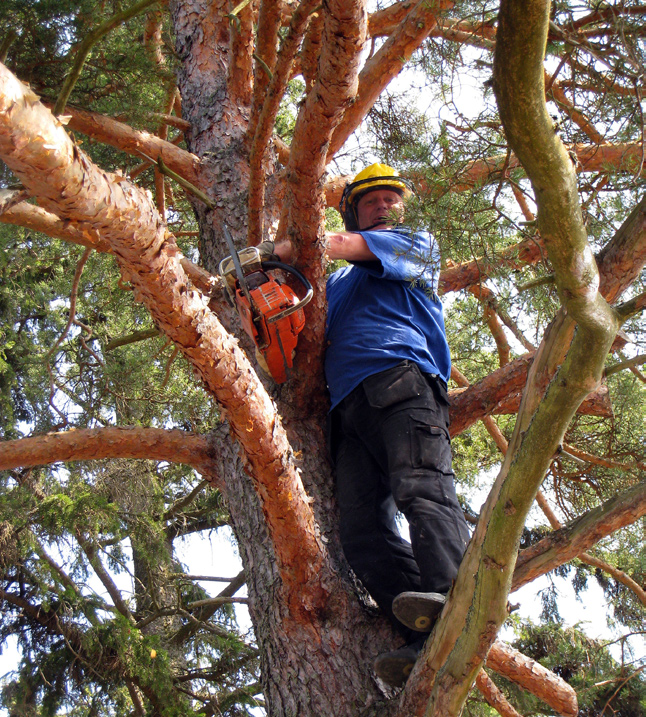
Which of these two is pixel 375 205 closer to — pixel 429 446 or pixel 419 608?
pixel 429 446

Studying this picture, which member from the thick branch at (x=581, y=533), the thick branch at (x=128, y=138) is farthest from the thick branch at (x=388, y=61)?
the thick branch at (x=581, y=533)

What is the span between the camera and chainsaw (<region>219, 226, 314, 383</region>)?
2400 mm

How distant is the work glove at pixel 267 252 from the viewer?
8.36 ft

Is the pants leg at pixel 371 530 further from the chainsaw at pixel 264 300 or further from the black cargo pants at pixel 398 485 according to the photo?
the chainsaw at pixel 264 300

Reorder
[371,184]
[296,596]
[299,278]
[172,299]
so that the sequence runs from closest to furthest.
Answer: [172,299] < [296,596] < [299,278] < [371,184]

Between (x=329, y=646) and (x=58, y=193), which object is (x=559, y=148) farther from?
(x=329, y=646)

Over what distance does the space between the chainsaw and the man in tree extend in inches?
9.9

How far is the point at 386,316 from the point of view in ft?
9.19

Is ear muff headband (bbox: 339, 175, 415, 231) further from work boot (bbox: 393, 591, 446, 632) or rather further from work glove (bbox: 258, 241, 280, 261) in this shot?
work boot (bbox: 393, 591, 446, 632)

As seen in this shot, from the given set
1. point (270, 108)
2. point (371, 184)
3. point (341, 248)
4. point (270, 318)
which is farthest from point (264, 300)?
point (371, 184)

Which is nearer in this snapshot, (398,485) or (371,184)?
(398,485)

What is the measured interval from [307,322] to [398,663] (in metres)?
1.23

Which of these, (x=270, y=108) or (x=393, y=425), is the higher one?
(x=270, y=108)

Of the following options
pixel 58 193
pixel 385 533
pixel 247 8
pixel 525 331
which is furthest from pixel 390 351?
pixel 247 8
